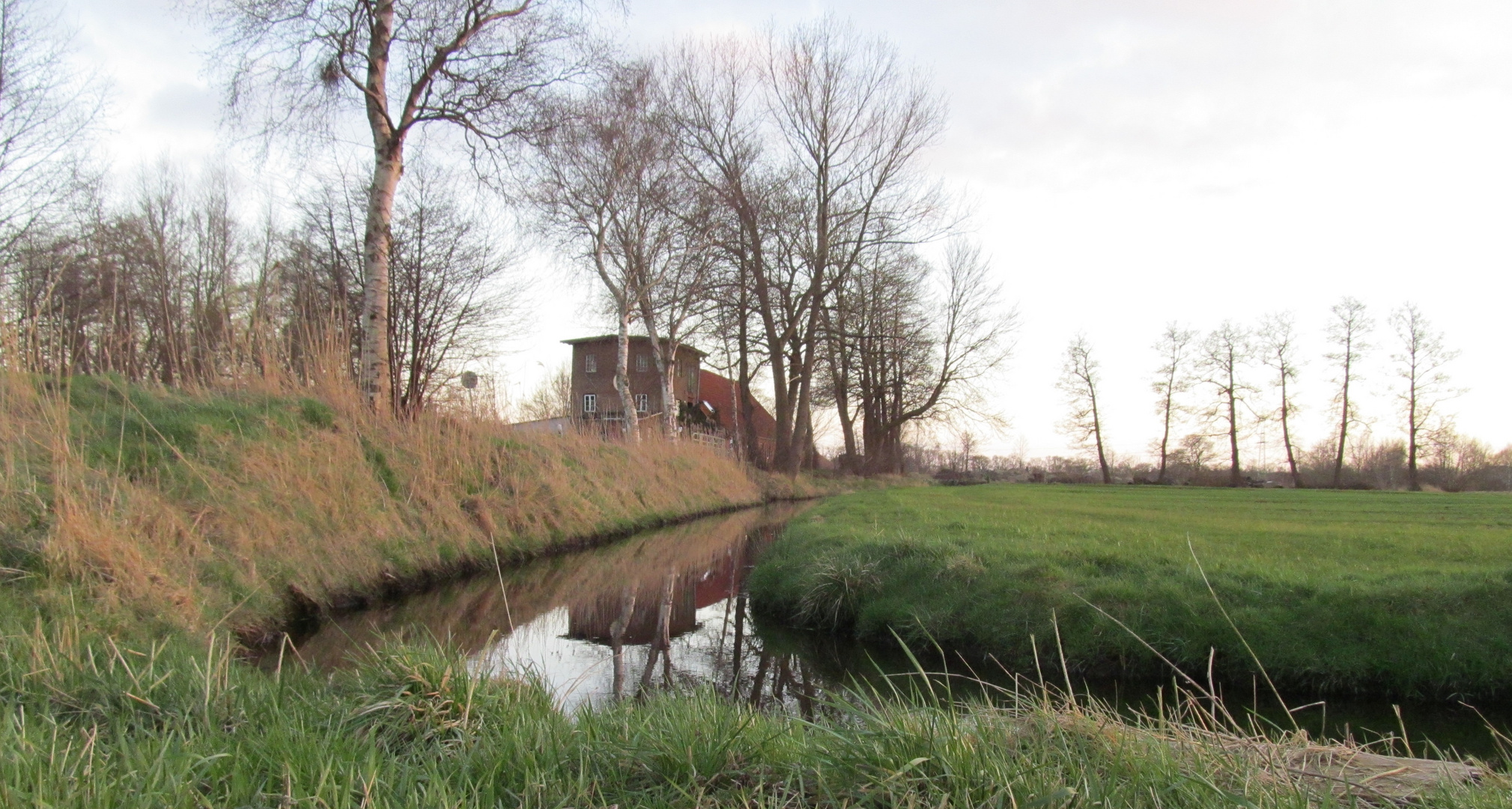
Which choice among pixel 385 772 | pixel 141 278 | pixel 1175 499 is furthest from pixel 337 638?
pixel 141 278

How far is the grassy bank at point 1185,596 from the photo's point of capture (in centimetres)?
480

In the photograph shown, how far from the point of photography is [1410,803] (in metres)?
1.96

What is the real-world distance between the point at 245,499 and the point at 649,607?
355 cm

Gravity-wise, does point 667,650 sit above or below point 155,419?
below

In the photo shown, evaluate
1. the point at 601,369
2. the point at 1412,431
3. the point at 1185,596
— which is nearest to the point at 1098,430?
the point at 1412,431

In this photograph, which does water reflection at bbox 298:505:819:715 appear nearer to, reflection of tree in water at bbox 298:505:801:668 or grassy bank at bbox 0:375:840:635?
reflection of tree in water at bbox 298:505:801:668

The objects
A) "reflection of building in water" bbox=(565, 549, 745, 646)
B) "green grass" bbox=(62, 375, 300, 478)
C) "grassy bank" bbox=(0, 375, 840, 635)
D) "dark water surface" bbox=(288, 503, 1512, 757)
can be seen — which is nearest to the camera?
"dark water surface" bbox=(288, 503, 1512, 757)

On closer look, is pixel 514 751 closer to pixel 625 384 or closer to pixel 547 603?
pixel 547 603

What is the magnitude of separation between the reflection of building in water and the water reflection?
18mm

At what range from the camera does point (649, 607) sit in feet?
24.1

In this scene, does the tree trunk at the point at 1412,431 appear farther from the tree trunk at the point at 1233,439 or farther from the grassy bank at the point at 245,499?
the grassy bank at the point at 245,499

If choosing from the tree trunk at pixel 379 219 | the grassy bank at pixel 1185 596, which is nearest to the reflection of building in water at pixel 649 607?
the grassy bank at pixel 1185 596

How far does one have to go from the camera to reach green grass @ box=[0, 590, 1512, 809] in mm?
1823

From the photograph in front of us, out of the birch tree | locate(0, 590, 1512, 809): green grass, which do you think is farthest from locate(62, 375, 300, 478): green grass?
→ the birch tree
